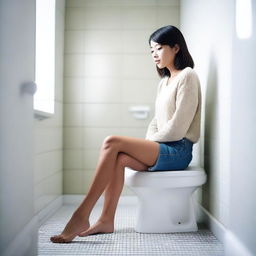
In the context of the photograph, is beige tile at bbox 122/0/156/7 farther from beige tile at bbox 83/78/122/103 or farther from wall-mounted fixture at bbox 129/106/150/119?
wall-mounted fixture at bbox 129/106/150/119

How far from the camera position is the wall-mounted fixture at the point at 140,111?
10.3 feet

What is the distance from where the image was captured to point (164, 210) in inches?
88.6

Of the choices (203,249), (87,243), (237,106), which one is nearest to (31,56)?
(237,106)

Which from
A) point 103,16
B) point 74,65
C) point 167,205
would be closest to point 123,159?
point 167,205

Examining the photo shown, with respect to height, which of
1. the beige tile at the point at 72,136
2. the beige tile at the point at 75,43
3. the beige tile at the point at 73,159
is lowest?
the beige tile at the point at 73,159

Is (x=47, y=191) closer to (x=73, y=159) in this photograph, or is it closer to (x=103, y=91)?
(x=73, y=159)

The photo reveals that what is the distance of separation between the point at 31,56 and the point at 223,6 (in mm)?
1112

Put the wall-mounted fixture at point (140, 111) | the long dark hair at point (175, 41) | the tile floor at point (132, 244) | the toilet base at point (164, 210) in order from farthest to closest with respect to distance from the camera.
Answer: the wall-mounted fixture at point (140, 111) < the long dark hair at point (175, 41) < the toilet base at point (164, 210) < the tile floor at point (132, 244)

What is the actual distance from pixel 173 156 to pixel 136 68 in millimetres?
1296

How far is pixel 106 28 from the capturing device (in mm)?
3229

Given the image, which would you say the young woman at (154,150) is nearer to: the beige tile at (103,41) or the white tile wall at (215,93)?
the white tile wall at (215,93)

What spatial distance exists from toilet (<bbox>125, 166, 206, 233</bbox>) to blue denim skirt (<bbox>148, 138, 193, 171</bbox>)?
0.06 metres

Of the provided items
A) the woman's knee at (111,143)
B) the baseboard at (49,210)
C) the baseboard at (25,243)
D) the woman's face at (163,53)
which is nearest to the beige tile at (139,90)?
the woman's face at (163,53)

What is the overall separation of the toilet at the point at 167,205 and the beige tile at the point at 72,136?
40.5 inches
